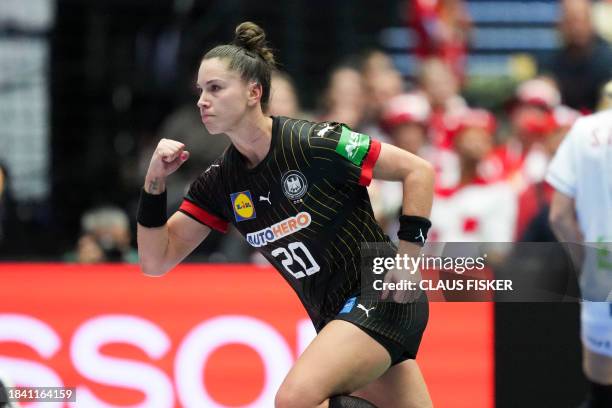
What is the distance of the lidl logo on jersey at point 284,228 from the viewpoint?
4.42m

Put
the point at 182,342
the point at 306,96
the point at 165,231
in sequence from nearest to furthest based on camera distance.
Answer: the point at 165,231
the point at 182,342
the point at 306,96

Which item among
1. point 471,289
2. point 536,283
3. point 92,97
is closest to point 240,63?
point 471,289

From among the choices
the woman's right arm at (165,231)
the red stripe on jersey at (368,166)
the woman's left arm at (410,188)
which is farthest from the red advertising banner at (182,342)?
the red stripe on jersey at (368,166)

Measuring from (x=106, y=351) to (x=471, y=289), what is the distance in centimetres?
222

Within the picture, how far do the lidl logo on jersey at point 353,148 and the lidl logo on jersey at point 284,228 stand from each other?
28cm

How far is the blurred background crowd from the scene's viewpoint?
7633 millimetres

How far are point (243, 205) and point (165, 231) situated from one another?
0.38 metres

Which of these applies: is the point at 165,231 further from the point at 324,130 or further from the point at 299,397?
the point at 299,397

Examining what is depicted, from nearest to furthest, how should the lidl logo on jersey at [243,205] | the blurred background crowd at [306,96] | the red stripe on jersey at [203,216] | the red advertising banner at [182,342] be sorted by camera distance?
the lidl logo on jersey at [243,205], the red stripe on jersey at [203,216], the red advertising banner at [182,342], the blurred background crowd at [306,96]

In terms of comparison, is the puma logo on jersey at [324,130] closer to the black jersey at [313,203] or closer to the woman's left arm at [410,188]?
the black jersey at [313,203]

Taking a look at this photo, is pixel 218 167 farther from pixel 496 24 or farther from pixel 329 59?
pixel 496 24

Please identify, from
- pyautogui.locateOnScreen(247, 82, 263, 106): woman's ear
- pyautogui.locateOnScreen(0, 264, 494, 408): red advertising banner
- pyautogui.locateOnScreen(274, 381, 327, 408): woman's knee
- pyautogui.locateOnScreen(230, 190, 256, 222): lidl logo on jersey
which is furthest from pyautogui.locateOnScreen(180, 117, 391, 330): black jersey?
pyautogui.locateOnScreen(0, 264, 494, 408): red advertising banner

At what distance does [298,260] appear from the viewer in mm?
4480

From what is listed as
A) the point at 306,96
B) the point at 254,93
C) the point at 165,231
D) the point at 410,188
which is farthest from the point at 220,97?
the point at 306,96
